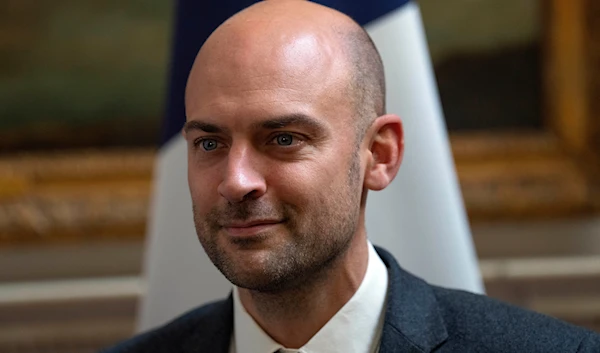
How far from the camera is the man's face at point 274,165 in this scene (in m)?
1.35

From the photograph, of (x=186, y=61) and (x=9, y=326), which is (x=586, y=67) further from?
(x=9, y=326)

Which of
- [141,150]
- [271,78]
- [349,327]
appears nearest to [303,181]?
[271,78]

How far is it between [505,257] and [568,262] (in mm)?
261

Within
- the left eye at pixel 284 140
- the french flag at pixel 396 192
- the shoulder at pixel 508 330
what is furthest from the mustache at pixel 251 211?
the french flag at pixel 396 192

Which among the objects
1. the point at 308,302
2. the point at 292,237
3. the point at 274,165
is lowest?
the point at 308,302

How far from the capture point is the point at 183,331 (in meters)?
1.75

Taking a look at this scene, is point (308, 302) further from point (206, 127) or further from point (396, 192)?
point (396, 192)

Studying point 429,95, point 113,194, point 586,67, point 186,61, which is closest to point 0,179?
point 113,194

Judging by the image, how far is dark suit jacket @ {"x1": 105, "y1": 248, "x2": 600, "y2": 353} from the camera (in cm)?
152

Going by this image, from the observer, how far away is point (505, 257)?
3195 millimetres

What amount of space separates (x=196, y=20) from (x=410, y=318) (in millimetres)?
1078

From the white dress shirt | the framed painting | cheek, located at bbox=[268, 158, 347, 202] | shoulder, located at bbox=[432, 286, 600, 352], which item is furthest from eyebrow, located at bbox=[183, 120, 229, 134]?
the framed painting

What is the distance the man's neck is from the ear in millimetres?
134

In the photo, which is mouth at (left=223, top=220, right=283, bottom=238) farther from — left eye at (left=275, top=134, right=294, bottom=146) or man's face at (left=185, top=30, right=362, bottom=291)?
left eye at (left=275, top=134, right=294, bottom=146)
